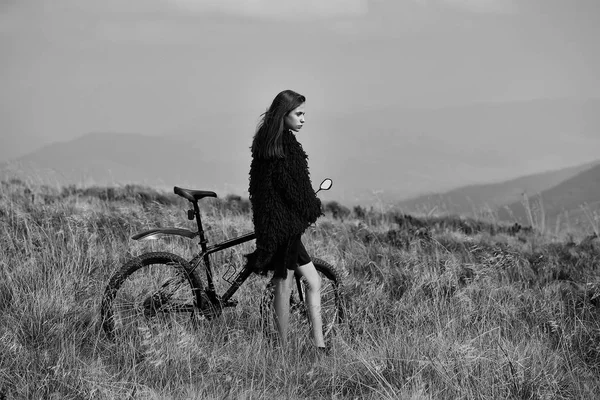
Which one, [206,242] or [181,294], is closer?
[206,242]

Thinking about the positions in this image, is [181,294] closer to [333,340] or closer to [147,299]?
[147,299]

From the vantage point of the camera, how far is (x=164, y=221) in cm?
906

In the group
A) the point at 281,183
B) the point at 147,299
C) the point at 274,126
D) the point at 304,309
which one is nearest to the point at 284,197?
the point at 281,183

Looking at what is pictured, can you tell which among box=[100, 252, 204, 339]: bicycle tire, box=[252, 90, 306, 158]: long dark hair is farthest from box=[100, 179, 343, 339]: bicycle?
box=[252, 90, 306, 158]: long dark hair

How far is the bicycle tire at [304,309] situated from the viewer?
17.7ft

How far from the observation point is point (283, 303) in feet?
17.1

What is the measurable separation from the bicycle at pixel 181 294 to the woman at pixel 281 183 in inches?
10.8

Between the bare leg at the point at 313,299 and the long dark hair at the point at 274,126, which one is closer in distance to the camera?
the long dark hair at the point at 274,126

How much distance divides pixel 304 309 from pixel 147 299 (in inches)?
45.7

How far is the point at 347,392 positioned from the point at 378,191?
6.81 m

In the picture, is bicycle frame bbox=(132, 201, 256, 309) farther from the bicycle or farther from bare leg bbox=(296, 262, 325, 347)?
bare leg bbox=(296, 262, 325, 347)

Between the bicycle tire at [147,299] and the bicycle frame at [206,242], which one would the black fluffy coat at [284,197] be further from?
the bicycle tire at [147,299]

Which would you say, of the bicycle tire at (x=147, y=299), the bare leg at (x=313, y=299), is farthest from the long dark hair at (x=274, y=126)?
the bicycle tire at (x=147, y=299)

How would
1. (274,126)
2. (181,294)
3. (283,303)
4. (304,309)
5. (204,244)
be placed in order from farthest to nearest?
(181,294)
(304,309)
(204,244)
(283,303)
(274,126)
